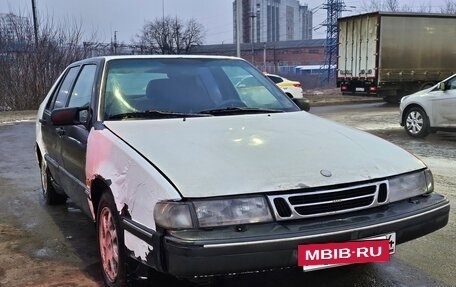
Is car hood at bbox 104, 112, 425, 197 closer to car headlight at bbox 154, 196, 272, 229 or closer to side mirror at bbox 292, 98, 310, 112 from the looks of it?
car headlight at bbox 154, 196, 272, 229

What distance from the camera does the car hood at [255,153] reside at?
Result: 2.78 metres

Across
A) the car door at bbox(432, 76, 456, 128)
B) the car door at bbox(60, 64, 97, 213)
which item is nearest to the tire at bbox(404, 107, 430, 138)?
the car door at bbox(432, 76, 456, 128)

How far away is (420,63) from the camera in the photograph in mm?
19656

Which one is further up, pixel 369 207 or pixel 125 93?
pixel 125 93

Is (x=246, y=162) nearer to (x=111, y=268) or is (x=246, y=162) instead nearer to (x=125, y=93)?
(x=111, y=268)

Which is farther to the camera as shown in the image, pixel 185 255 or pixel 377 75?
pixel 377 75

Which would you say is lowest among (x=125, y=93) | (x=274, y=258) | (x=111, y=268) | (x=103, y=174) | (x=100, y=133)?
(x=111, y=268)

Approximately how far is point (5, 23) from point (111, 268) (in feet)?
69.7

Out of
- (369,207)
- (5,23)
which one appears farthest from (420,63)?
(369,207)

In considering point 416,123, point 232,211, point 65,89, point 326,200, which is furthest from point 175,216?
point 416,123

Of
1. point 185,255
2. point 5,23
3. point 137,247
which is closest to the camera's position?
point 185,255

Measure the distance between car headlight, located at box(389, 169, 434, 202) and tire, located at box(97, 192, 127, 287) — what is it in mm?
1624

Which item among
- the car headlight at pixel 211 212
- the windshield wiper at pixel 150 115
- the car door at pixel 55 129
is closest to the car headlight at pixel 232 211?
the car headlight at pixel 211 212

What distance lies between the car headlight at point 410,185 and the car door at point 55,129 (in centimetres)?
287
